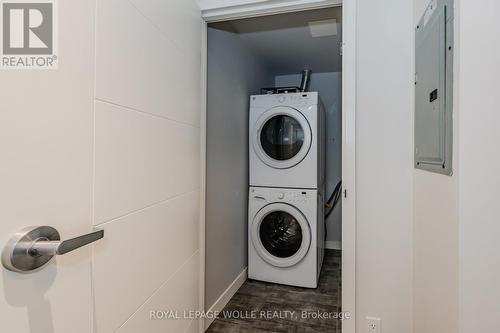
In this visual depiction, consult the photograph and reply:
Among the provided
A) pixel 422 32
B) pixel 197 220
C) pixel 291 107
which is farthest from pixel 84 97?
pixel 291 107

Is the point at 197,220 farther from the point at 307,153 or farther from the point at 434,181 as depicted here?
the point at 307,153

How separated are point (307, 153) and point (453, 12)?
175cm

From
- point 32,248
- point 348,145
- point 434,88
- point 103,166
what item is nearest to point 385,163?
point 348,145

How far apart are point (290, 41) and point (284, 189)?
1394 mm

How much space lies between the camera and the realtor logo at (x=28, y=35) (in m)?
0.55

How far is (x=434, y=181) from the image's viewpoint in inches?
40.7

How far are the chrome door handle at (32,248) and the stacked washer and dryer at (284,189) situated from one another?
83.0 inches

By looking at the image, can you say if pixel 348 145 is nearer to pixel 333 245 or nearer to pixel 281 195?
pixel 281 195

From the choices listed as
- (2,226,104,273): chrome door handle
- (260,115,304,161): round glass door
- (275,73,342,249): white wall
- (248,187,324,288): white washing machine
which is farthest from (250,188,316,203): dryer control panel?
(2,226,104,273): chrome door handle

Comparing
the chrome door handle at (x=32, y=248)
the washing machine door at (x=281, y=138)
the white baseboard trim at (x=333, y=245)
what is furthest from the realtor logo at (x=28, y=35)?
the white baseboard trim at (x=333, y=245)

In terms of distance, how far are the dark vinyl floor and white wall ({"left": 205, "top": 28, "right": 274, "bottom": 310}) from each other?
18 centimetres

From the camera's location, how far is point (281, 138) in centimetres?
268

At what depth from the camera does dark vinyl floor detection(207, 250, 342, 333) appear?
1972 millimetres

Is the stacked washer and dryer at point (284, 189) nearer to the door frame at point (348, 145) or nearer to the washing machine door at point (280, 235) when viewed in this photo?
the washing machine door at point (280, 235)
